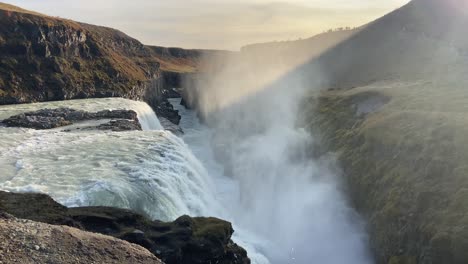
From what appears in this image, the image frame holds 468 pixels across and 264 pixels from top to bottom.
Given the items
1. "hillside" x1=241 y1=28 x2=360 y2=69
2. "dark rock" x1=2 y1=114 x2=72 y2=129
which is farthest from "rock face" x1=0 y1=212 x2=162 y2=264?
"hillside" x1=241 y1=28 x2=360 y2=69

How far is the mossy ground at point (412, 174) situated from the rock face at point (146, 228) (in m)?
10.8

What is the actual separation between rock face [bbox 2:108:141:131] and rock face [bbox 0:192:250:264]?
32.7 m

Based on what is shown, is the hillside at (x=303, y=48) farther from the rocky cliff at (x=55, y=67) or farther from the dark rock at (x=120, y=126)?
the dark rock at (x=120, y=126)

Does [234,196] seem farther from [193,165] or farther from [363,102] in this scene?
[363,102]

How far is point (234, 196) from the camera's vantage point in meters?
49.1

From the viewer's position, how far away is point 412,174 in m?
31.4

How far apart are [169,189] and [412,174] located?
1736 centimetres

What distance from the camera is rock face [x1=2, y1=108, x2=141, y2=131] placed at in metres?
56.1

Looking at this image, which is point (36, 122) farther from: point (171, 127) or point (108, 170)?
point (171, 127)

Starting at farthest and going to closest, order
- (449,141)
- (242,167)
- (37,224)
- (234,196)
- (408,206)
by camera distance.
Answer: (242,167) < (234,196) < (449,141) < (408,206) < (37,224)

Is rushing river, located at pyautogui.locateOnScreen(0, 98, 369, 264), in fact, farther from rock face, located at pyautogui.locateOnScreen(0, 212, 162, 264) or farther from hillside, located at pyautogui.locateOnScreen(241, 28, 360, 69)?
hillside, located at pyautogui.locateOnScreen(241, 28, 360, 69)

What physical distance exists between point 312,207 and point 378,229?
9.02m

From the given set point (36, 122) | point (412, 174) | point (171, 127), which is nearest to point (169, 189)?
point (412, 174)

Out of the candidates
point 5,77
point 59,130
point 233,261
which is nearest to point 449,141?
point 233,261
